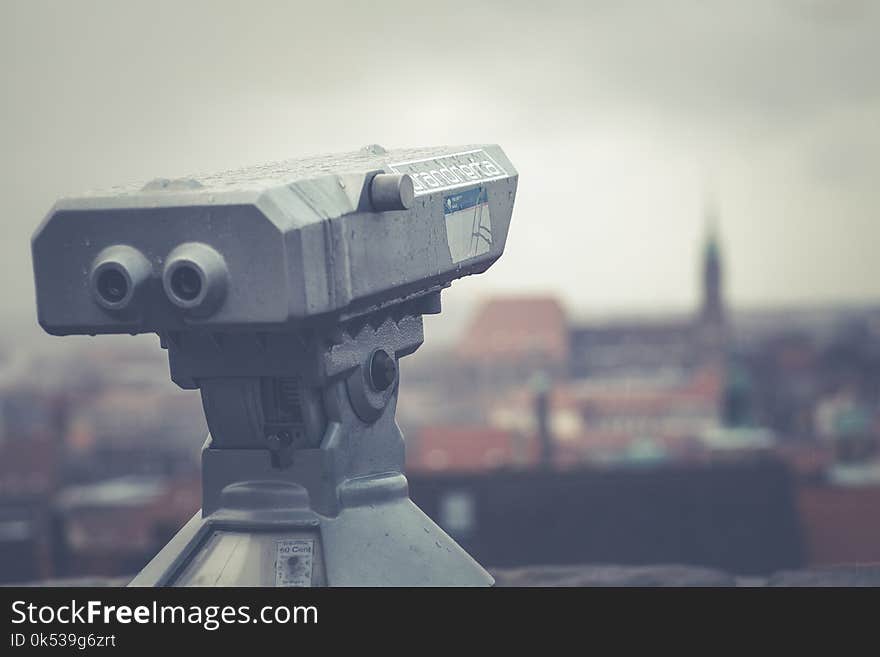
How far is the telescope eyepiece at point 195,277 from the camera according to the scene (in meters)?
4.07

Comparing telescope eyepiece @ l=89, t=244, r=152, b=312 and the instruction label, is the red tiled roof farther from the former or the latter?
telescope eyepiece @ l=89, t=244, r=152, b=312

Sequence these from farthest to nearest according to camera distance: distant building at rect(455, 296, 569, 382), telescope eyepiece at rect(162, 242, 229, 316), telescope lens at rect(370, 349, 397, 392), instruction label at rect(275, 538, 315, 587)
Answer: distant building at rect(455, 296, 569, 382)
telescope lens at rect(370, 349, 397, 392)
instruction label at rect(275, 538, 315, 587)
telescope eyepiece at rect(162, 242, 229, 316)

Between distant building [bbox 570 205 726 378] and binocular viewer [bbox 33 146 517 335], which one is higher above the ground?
binocular viewer [bbox 33 146 517 335]

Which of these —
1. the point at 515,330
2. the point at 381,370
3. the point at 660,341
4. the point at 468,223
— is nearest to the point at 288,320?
the point at 381,370

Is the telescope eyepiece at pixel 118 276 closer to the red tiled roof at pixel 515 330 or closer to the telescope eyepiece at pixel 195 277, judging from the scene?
the telescope eyepiece at pixel 195 277

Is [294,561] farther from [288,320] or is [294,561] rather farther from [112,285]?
[112,285]

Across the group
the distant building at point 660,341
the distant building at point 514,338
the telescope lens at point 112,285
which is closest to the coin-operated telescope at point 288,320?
the telescope lens at point 112,285

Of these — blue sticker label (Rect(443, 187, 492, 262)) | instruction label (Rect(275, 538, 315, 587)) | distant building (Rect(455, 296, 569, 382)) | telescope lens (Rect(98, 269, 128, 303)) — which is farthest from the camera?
distant building (Rect(455, 296, 569, 382))

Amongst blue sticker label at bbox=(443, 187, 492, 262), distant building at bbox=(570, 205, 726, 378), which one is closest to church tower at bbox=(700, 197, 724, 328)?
distant building at bbox=(570, 205, 726, 378)

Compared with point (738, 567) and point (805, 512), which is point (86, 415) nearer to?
point (805, 512)

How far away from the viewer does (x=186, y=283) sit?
13.5ft

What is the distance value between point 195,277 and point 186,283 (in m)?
0.03

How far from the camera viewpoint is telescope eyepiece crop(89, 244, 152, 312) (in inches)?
164

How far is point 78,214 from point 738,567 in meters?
26.8
